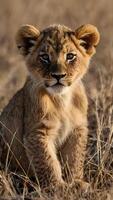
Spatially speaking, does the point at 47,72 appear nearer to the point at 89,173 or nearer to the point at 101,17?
the point at 89,173

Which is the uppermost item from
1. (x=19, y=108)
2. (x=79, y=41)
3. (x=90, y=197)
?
(x=79, y=41)

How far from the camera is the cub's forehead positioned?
672 centimetres

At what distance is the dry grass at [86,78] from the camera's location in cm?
644

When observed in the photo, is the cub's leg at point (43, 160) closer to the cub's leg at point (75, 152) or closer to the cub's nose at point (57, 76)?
the cub's leg at point (75, 152)

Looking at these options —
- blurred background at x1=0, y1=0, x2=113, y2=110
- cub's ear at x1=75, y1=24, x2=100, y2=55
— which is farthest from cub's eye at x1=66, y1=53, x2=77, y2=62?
blurred background at x1=0, y1=0, x2=113, y2=110

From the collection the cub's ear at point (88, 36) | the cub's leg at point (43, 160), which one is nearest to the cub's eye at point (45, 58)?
the cub's ear at point (88, 36)

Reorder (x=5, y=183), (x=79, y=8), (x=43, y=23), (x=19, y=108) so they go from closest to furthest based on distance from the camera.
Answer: (x=5, y=183), (x=19, y=108), (x=43, y=23), (x=79, y=8)

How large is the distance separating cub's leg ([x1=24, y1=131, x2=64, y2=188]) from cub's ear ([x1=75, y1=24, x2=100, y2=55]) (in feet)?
3.18

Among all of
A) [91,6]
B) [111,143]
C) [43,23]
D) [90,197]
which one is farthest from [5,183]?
[91,6]

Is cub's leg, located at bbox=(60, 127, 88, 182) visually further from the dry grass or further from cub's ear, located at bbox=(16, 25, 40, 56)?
cub's ear, located at bbox=(16, 25, 40, 56)

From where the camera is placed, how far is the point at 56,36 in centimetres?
677

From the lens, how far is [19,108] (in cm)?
711

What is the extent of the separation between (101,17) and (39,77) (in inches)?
310

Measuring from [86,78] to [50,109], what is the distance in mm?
4104
